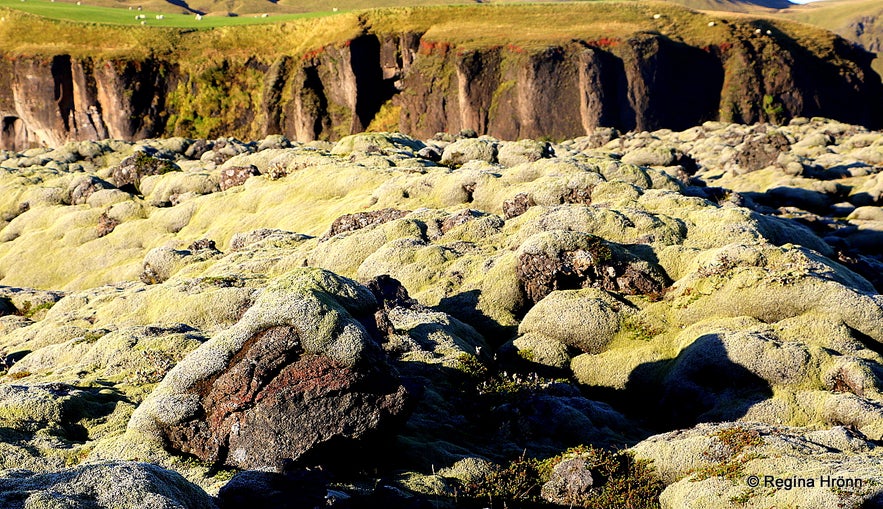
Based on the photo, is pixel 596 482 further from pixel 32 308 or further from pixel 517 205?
pixel 32 308

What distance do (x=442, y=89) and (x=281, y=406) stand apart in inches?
6181

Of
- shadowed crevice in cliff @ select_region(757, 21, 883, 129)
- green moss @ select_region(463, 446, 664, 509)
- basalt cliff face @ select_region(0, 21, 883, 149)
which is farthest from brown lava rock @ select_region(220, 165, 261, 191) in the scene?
shadowed crevice in cliff @ select_region(757, 21, 883, 129)

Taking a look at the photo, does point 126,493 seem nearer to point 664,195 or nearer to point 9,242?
point 664,195

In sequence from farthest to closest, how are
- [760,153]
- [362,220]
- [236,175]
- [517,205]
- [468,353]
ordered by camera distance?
[760,153] < [236,175] < [362,220] < [517,205] < [468,353]

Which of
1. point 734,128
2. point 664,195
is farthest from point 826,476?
point 734,128

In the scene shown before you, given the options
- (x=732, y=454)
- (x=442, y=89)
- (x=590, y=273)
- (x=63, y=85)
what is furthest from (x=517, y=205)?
(x=63, y=85)

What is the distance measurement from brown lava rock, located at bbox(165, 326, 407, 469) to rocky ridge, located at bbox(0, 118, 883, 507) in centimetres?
6

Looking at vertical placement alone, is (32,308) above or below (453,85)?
below

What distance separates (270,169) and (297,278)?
5771cm

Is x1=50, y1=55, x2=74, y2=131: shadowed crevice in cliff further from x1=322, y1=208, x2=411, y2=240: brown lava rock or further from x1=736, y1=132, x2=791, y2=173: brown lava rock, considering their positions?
x1=736, y1=132, x2=791, y2=173: brown lava rock

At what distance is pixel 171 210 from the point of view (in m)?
74.8

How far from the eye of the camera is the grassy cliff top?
174625 mm

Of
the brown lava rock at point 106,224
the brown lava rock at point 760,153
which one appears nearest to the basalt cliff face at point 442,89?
the brown lava rock at point 760,153

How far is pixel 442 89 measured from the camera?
170000mm
